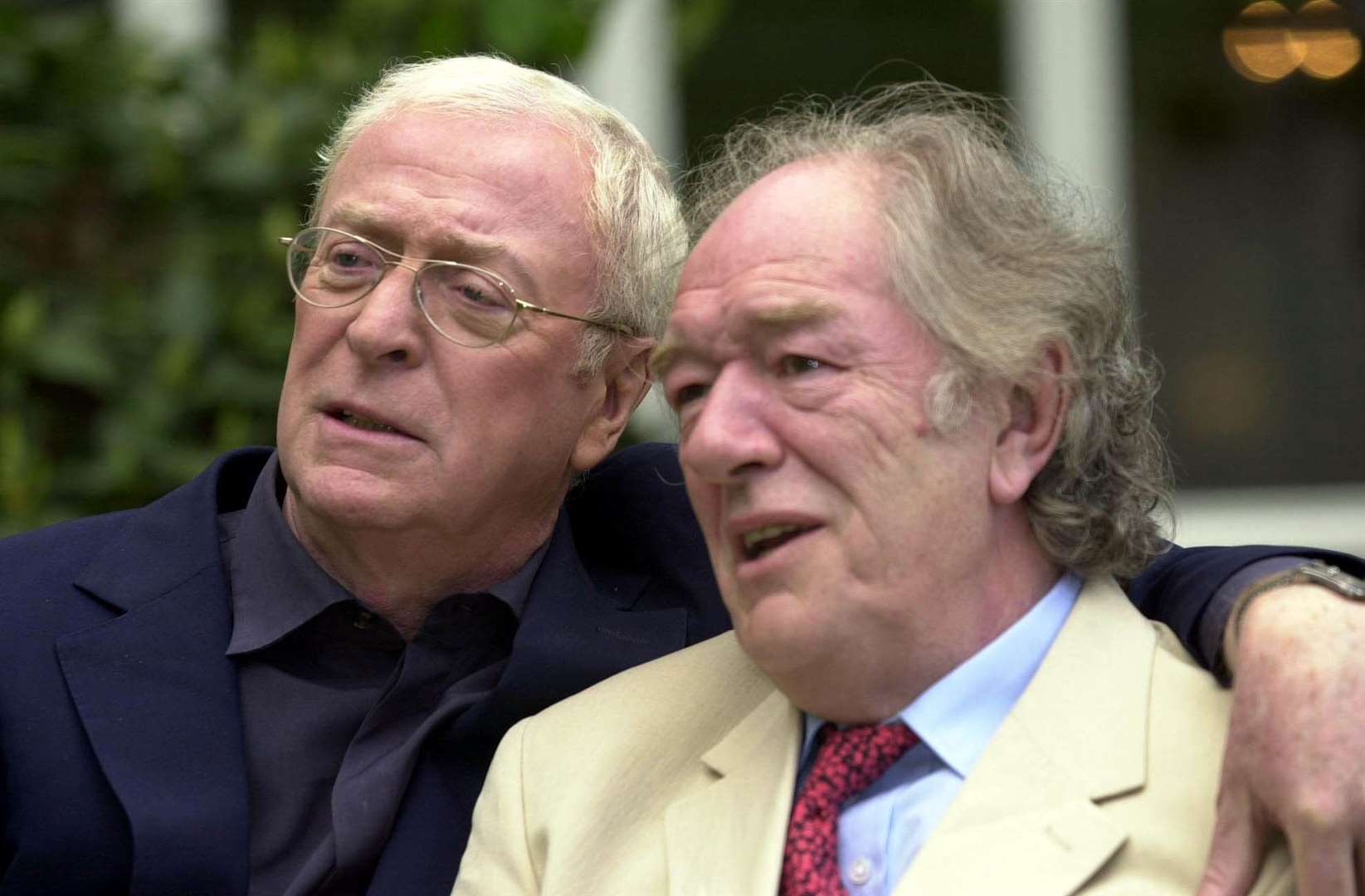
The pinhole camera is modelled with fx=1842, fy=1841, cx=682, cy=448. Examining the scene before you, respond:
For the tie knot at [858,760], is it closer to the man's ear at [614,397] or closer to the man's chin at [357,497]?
the man's chin at [357,497]

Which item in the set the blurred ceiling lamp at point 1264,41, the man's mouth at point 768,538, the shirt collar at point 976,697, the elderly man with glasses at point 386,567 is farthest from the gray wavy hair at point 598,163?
the blurred ceiling lamp at point 1264,41

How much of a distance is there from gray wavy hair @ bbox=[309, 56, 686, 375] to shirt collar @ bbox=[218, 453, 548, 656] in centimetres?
41

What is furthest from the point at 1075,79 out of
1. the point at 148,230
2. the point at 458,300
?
the point at 458,300

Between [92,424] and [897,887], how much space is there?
2.78 meters

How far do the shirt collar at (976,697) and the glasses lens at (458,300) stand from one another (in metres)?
1.01

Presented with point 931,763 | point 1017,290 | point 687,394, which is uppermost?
point 1017,290

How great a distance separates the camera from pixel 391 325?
286cm

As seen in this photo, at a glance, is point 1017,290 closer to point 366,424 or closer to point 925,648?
point 925,648

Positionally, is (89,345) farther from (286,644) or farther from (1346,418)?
(1346,418)

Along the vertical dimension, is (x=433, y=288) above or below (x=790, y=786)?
above

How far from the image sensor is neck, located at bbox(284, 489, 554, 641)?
9.58 ft

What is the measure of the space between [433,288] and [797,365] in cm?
85

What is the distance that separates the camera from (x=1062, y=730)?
2.22 meters

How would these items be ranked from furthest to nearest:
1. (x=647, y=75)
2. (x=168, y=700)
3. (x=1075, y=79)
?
(x=1075, y=79) → (x=647, y=75) → (x=168, y=700)
